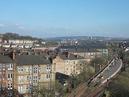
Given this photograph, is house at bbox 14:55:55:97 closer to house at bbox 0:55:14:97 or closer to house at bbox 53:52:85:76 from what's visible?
house at bbox 0:55:14:97

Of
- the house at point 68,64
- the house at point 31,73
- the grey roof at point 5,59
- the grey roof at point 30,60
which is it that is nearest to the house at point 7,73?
the grey roof at point 5,59

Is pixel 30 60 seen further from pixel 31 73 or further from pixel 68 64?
pixel 68 64

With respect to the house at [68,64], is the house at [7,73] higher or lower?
higher

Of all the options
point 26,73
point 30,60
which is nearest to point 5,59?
point 26,73

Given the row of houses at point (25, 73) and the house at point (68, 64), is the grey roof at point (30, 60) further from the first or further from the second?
the house at point (68, 64)

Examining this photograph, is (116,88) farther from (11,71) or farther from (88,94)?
(11,71)

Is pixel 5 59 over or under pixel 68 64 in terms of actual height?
over

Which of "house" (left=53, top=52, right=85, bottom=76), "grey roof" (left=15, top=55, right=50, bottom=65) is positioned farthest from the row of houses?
"house" (left=53, top=52, right=85, bottom=76)

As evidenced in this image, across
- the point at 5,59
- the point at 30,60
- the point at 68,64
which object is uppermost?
the point at 5,59

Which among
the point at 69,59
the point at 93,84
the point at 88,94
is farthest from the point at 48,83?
the point at 69,59
